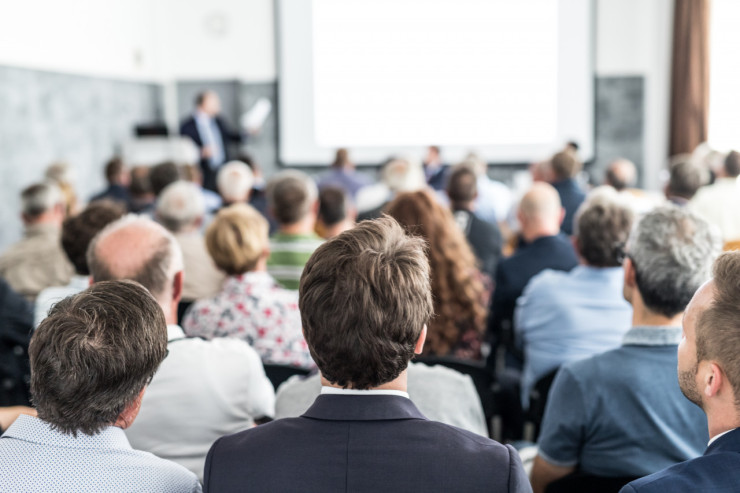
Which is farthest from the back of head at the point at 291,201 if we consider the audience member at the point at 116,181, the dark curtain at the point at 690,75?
the dark curtain at the point at 690,75

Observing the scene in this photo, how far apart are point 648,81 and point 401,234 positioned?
868 cm

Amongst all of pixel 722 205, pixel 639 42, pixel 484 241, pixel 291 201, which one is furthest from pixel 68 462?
pixel 639 42

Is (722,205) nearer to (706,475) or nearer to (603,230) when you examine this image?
(603,230)

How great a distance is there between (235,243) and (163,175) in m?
2.64

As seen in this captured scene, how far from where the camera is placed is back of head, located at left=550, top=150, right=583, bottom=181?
5.18 meters

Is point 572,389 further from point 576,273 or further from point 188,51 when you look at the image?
point 188,51

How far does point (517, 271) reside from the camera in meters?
3.33

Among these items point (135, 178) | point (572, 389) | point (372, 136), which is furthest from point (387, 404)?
point (372, 136)

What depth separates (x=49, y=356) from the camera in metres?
1.20

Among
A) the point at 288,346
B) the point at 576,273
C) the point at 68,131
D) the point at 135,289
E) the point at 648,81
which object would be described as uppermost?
the point at 648,81

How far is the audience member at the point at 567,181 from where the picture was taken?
518cm

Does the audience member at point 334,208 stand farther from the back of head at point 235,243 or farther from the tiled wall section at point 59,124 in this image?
the tiled wall section at point 59,124

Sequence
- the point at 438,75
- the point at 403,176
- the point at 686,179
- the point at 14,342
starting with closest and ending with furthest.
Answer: the point at 14,342 < the point at 686,179 < the point at 403,176 < the point at 438,75

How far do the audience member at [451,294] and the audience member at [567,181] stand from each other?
8.31 ft
